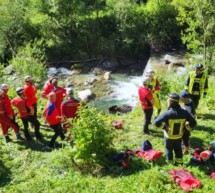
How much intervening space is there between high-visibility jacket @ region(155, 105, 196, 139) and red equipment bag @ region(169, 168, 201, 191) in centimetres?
81

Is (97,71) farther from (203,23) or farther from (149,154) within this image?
(149,154)

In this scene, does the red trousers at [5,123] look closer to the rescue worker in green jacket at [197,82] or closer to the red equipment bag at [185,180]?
Result: the red equipment bag at [185,180]

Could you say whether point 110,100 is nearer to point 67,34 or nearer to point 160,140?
point 160,140

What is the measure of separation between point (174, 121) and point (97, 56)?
20557mm

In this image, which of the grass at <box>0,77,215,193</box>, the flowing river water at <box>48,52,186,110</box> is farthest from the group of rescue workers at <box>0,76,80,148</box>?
the flowing river water at <box>48,52,186,110</box>

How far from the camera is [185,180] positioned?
630 cm

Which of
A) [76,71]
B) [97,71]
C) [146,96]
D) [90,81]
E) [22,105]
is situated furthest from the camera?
[76,71]

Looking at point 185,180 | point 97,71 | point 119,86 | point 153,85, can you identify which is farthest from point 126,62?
point 185,180

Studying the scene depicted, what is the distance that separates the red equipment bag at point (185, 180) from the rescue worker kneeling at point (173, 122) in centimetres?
59

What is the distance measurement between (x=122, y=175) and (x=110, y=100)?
11407 millimetres

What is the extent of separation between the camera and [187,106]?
8.56m

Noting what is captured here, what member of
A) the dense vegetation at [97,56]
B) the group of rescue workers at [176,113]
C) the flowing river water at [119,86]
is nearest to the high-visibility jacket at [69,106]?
the dense vegetation at [97,56]

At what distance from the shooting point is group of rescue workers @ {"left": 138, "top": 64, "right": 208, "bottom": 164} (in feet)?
21.9

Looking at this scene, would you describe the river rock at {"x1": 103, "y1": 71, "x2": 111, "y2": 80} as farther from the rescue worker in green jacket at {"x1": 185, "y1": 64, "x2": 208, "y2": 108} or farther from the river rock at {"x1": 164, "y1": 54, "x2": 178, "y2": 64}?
the rescue worker in green jacket at {"x1": 185, "y1": 64, "x2": 208, "y2": 108}
